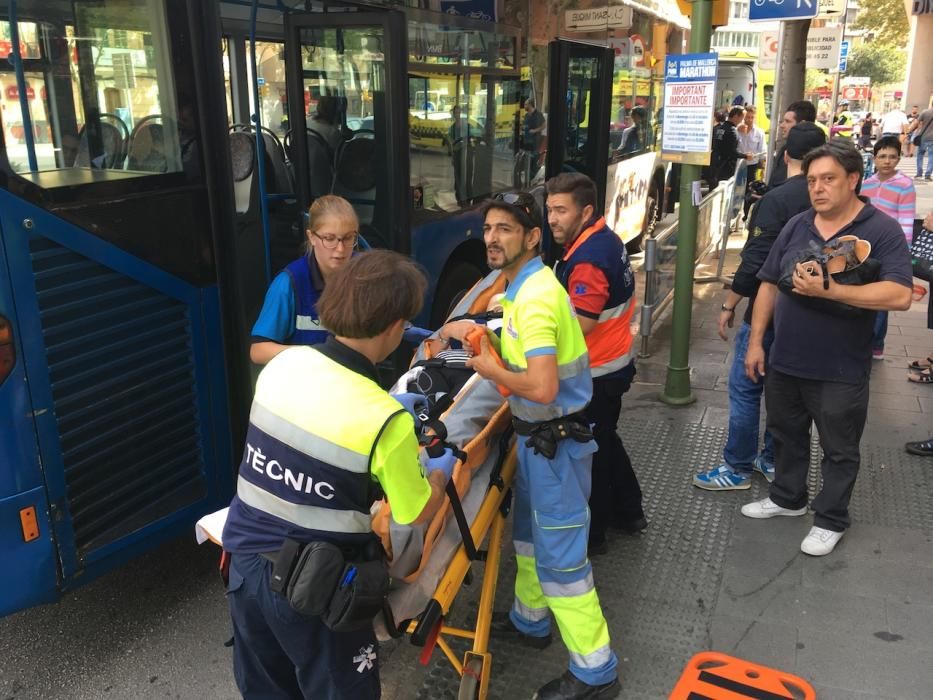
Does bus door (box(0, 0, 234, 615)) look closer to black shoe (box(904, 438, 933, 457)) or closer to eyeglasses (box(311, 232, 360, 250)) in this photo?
eyeglasses (box(311, 232, 360, 250))

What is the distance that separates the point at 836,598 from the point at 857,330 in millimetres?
1143

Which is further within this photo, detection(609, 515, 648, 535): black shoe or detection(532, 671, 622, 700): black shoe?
detection(609, 515, 648, 535): black shoe

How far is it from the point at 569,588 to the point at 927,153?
20.0 meters

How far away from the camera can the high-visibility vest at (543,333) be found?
8.25ft

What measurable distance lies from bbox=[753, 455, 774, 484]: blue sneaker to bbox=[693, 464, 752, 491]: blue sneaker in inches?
3.4

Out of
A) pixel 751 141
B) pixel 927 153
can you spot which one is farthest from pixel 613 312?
pixel 927 153

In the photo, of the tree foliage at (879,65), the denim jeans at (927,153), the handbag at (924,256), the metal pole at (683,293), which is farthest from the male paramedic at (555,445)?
the tree foliage at (879,65)

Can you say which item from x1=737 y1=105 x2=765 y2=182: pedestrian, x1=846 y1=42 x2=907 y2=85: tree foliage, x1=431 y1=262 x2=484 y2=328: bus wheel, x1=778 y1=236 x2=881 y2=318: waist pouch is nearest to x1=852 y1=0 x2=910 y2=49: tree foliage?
x1=737 y1=105 x2=765 y2=182: pedestrian

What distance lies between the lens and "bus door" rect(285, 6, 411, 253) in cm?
444

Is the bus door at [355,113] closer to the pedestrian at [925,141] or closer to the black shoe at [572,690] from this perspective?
the black shoe at [572,690]

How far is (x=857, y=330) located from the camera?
3539 mm

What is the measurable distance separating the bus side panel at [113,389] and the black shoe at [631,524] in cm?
182

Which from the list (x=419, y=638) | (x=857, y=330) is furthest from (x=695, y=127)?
(x=419, y=638)

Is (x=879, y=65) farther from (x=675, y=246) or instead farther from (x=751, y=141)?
(x=675, y=246)
